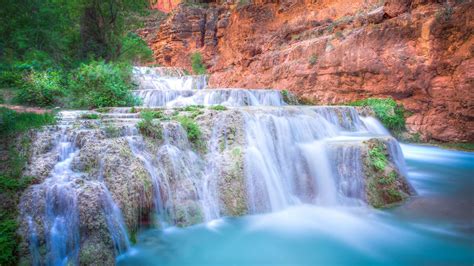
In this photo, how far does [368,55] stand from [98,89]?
1214 centimetres

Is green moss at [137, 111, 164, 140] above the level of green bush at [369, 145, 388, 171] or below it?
above

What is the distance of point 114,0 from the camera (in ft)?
48.3

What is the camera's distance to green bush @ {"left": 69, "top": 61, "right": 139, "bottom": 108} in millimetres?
9789

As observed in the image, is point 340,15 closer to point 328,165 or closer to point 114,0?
point 114,0

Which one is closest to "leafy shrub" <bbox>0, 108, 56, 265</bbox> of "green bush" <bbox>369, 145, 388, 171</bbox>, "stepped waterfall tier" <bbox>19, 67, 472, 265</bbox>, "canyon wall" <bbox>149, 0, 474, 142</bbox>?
"stepped waterfall tier" <bbox>19, 67, 472, 265</bbox>

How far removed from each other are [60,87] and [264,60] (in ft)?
41.1

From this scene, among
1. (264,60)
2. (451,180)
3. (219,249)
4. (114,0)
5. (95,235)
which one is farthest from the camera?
(264,60)

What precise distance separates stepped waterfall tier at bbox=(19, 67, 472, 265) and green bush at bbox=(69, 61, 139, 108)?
2120 mm

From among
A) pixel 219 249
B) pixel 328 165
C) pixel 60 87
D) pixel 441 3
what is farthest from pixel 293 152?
pixel 441 3

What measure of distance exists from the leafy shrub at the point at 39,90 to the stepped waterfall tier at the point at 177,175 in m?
2.93

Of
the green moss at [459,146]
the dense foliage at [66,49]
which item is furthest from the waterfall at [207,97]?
the green moss at [459,146]

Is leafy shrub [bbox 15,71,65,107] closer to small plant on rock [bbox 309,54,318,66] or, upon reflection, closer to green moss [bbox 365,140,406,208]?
green moss [bbox 365,140,406,208]

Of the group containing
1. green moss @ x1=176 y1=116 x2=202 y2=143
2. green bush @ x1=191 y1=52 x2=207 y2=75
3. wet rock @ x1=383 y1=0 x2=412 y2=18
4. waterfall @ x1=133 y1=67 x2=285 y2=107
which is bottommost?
green moss @ x1=176 y1=116 x2=202 y2=143

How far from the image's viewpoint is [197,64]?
2584cm
